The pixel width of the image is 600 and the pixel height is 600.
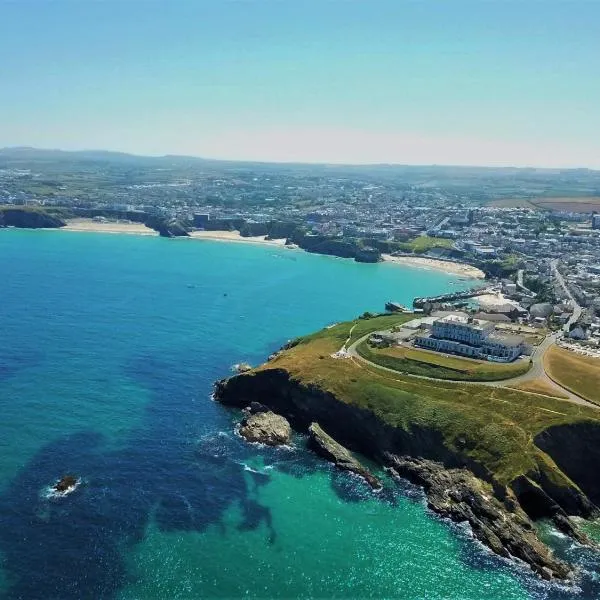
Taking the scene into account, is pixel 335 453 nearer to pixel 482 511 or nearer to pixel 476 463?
pixel 476 463

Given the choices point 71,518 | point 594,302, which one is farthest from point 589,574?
point 594,302

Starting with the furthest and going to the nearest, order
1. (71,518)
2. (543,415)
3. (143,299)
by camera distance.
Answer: (143,299) < (543,415) < (71,518)

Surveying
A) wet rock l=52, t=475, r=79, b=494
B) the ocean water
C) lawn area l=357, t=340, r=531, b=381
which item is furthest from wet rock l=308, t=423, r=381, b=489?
wet rock l=52, t=475, r=79, b=494

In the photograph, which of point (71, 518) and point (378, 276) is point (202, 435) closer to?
point (71, 518)

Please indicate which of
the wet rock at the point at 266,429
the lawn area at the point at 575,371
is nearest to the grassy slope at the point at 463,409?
the lawn area at the point at 575,371

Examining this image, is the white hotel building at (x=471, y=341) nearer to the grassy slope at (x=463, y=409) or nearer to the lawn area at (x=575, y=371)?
the lawn area at (x=575, y=371)
